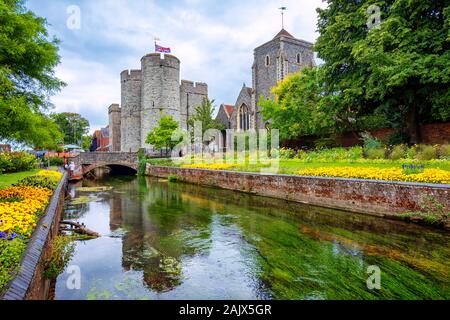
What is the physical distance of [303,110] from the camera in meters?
22.6

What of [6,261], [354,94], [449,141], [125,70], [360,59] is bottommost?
[6,261]

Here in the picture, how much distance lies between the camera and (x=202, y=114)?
3750 centimetres

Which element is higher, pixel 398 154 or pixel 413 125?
pixel 413 125

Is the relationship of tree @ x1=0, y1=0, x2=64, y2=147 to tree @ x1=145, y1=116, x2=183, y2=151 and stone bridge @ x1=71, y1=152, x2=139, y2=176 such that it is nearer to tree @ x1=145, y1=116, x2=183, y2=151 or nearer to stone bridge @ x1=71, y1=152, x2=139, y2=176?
stone bridge @ x1=71, y1=152, x2=139, y2=176

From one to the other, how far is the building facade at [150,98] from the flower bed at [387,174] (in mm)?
32614

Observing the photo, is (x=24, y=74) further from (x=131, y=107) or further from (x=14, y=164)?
(x=131, y=107)

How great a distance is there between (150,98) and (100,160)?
1361 centimetres

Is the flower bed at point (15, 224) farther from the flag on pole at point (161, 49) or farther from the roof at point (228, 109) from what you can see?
the flag on pole at point (161, 49)

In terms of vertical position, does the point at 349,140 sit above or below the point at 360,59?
below

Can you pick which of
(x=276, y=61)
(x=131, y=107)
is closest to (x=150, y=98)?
(x=131, y=107)

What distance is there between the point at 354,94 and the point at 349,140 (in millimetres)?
6512

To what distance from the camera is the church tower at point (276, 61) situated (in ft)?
117

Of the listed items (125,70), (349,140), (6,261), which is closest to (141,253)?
(6,261)
